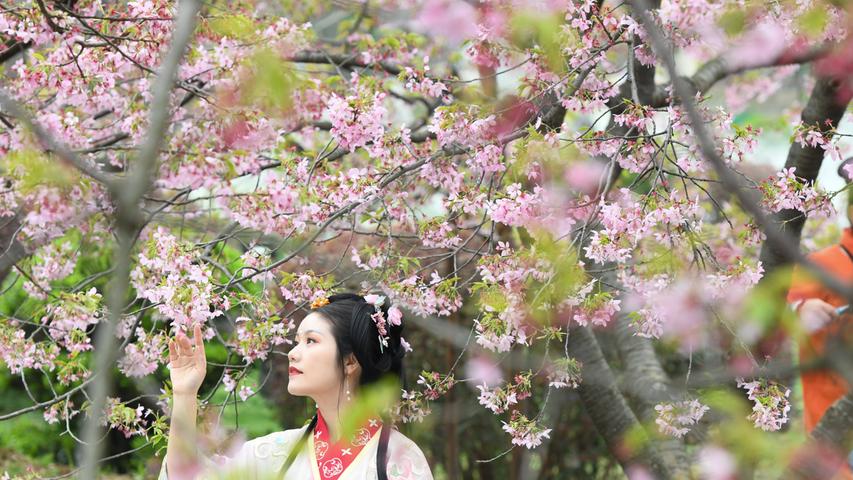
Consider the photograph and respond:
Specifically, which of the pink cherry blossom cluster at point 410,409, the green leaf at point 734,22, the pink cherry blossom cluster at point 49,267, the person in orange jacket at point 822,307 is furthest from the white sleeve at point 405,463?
the pink cherry blossom cluster at point 49,267

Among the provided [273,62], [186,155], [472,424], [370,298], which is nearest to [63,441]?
[472,424]

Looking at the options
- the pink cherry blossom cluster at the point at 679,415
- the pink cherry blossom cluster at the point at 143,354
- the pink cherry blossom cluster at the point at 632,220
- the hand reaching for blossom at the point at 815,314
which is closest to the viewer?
the pink cherry blossom cluster at the point at 632,220

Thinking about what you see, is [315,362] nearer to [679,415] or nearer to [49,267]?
[679,415]

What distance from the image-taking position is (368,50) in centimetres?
542

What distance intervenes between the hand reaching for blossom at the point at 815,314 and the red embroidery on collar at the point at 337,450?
160cm

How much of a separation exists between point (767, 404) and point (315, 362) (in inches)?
56.6

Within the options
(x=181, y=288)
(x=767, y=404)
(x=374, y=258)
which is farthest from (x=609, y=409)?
(x=181, y=288)

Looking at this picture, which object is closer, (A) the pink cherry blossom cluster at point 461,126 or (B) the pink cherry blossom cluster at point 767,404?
(B) the pink cherry blossom cluster at point 767,404

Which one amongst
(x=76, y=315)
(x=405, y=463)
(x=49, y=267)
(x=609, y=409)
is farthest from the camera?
(x=49, y=267)

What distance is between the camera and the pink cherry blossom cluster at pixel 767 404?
3.39 m

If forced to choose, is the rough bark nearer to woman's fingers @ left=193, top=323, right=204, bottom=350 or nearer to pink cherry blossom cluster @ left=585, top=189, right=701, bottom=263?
pink cherry blossom cluster @ left=585, top=189, right=701, bottom=263

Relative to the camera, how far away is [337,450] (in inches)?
135

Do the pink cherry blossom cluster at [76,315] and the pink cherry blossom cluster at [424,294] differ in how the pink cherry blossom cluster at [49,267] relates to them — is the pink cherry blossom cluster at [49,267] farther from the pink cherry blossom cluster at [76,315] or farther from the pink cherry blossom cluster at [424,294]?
the pink cherry blossom cluster at [424,294]

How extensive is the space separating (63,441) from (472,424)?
3.17 meters
